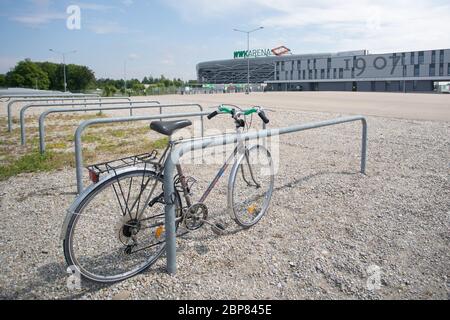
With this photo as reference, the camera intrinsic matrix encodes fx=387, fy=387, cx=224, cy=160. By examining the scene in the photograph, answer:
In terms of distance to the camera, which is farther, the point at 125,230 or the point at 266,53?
the point at 266,53

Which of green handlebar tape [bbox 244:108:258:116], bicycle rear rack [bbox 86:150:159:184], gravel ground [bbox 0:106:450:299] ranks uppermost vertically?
green handlebar tape [bbox 244:108:258:116]

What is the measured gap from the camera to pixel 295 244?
3309mm

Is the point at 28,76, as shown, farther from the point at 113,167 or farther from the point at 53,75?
the point at 113,167

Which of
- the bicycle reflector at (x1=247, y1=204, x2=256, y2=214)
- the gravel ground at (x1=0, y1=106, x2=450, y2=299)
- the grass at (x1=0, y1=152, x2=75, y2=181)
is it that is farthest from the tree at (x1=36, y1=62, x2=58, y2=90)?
the bicycle reflector at (x1=247, y1=204, x2=256, y2=214)

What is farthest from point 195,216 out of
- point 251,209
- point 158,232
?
point 251,209

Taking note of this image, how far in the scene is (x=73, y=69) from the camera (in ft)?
257

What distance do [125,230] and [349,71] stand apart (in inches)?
3127

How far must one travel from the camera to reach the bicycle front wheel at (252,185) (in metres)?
3.69

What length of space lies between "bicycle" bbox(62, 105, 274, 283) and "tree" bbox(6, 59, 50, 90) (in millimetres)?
76096

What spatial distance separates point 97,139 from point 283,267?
7.29m

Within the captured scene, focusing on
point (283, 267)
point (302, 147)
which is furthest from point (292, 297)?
point (302, 147)

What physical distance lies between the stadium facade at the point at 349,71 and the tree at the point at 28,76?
44.5 meters

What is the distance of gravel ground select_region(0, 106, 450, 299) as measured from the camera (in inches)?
104

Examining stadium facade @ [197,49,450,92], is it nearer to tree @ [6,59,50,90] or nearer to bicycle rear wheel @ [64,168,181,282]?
tree @ [6,59,50,90]
